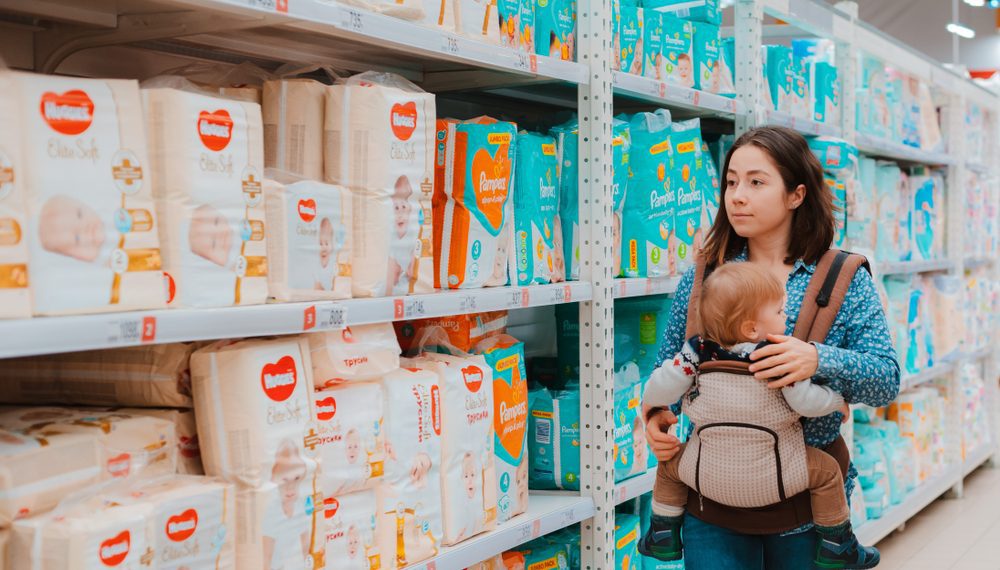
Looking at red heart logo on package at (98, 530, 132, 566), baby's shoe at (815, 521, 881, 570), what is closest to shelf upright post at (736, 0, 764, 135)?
baby's shoe at (815, 521, 881, 570)

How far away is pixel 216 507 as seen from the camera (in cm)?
166

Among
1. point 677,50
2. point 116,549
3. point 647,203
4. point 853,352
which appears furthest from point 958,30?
point 116,549

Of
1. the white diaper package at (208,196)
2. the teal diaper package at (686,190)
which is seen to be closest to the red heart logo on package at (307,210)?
the white diaper package at (208,196)

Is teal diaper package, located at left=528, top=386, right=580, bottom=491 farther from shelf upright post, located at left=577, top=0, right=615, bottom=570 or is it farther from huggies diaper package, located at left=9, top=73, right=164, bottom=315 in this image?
huggies diaper package, located at left=9, top=73, right=164, bottom=315

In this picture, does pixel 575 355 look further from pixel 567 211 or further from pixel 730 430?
pixel 730 430

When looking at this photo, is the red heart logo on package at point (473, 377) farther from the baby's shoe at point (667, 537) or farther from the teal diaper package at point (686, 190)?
the teal diaper package at point (686, 190)

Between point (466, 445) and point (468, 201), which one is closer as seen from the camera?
point (466, 445)

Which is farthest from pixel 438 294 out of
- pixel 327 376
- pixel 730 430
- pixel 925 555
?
pixel 925 555

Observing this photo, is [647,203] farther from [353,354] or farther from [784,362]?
[353,354]

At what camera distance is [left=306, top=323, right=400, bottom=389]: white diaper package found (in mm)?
1963

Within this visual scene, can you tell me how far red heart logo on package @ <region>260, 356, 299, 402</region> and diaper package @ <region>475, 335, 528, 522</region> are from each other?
737mm

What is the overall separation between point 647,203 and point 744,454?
1151 millimetres

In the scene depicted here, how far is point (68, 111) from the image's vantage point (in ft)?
4.80

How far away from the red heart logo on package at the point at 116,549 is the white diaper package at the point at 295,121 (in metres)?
0.77
